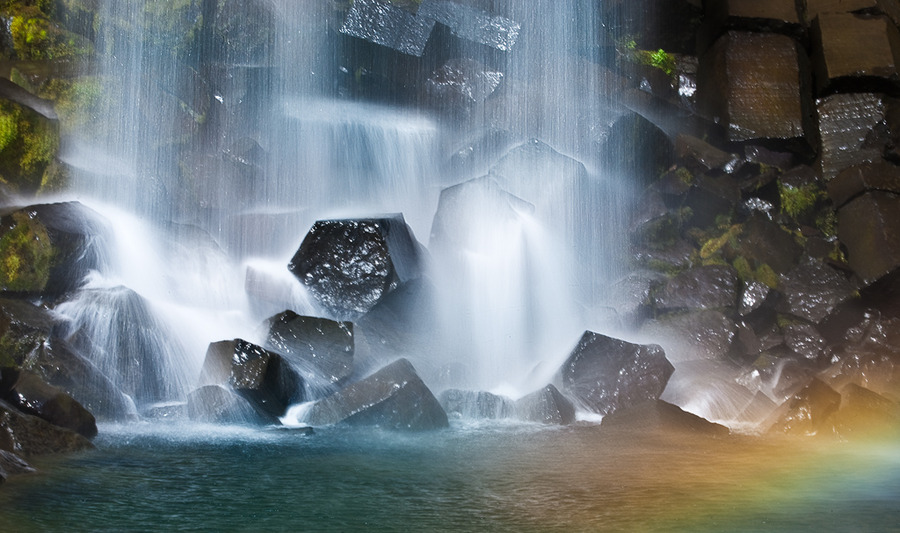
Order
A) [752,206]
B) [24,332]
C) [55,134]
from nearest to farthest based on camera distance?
1. [24,332]
2. [55,134]
3. [752,206]

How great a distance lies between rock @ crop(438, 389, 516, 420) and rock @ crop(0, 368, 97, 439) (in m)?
3.54

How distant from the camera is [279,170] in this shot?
12.2 m

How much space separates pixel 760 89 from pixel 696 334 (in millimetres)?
4822

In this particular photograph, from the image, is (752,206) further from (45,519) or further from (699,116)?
(45,519)

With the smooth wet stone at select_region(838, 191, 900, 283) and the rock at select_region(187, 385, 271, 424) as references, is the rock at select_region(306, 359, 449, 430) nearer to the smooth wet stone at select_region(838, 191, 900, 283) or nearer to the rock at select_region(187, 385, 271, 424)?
the rock at select_region(187, 385, 271, 424)

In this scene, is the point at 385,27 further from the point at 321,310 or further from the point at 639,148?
the point at 321,310

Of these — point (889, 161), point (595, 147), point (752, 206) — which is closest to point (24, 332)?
point (595, 147)

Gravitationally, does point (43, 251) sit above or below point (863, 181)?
below

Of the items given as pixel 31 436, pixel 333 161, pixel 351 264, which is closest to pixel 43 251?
pixel 351 264

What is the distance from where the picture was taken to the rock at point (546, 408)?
752cm

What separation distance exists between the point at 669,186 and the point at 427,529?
936 cm

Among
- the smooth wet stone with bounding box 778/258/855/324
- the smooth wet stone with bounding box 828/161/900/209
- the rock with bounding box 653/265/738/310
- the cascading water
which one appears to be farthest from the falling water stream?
the smooth wet stone with bounding box 828/161/900/209

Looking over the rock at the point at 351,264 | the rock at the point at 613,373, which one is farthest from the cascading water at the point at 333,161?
the rock at the point at 613,373

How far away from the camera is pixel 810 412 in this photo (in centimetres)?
695
